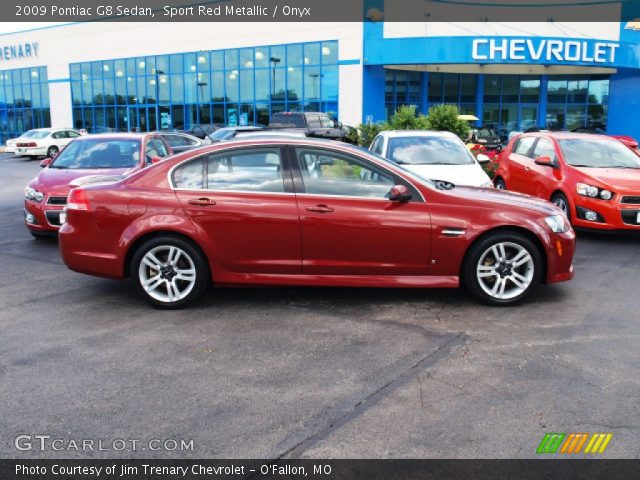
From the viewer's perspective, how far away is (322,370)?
4.37 m

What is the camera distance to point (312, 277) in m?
5.75

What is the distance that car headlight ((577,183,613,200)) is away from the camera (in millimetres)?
8766

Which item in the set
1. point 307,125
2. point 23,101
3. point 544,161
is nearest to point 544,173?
point 544,161

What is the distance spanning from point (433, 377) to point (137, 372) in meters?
2.11

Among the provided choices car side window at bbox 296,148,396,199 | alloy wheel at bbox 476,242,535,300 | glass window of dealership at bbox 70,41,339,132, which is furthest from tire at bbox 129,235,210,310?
glass window of dealership at bbox 70,41,339,132

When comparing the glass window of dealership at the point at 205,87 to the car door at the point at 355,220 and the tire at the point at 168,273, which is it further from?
the tire at the point at 168,273

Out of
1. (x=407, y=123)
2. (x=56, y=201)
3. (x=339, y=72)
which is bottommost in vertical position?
(x=56, y=201)

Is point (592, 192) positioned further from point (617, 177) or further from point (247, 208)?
point (247, 208)

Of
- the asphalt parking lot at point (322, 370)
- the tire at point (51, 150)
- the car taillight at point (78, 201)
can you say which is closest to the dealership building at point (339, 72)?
the tire at point (51, 150)

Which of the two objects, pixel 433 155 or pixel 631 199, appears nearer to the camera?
pixel 631 199

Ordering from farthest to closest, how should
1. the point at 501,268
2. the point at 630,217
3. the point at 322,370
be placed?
the point at 630,217, the point at 501,268, the point at 322,370

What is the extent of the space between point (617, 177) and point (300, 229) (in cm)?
578
